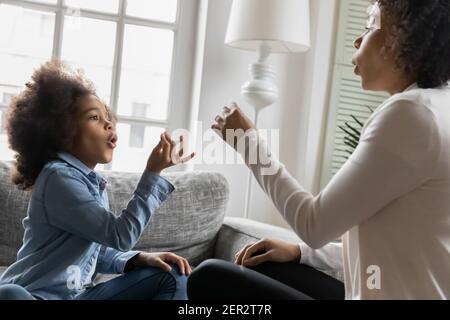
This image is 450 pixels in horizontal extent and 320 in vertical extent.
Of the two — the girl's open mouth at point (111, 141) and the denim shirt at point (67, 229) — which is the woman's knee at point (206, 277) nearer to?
the denim shirt at point (67, 229)

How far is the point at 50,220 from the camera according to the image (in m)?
1.39

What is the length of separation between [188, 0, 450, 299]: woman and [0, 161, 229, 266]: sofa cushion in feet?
2.92

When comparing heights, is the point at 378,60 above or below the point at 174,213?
above

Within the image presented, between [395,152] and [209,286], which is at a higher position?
[395,152]

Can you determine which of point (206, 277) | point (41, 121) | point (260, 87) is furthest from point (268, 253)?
point (260, 87)

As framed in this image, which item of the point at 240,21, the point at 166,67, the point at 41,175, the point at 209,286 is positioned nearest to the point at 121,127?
the point at 166,67

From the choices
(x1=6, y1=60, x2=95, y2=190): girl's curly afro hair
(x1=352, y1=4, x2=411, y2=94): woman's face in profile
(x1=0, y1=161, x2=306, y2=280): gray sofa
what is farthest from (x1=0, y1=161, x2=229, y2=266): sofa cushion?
(x1=352, y1=4, x2=411, y2=94): woman's face in profile

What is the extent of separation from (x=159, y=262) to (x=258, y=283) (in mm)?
404

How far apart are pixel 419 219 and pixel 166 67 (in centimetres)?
184

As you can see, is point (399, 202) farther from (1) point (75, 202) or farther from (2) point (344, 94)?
(2) point (344, 94)

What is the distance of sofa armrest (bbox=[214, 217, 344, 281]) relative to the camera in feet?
6.56

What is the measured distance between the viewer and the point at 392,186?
3.30 ft

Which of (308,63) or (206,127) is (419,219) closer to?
(206,127)
